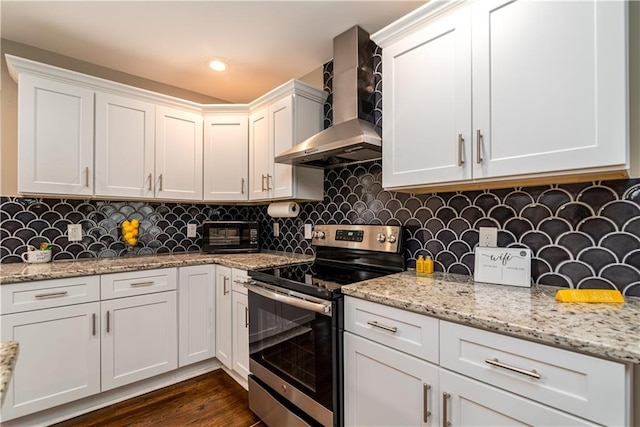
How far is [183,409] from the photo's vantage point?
6.27 ft

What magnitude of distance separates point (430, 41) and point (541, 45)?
482 mm

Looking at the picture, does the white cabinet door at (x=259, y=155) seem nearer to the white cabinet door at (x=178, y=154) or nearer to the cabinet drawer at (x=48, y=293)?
the white cabinet door at (x=178, y=154)

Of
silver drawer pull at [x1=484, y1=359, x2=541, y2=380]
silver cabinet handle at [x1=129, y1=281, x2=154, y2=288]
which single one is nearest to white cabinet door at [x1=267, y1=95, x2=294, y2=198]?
silver cabinet handle at [x1=129, y1=281, x2=154, y2=288]

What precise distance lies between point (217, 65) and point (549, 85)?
89.3 inches

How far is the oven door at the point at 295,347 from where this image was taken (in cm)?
141

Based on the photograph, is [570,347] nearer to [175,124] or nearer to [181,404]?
[181,404]

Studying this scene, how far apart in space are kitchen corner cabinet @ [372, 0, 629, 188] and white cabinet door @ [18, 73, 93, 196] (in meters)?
2.06

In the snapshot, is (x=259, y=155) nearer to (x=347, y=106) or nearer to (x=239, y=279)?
(x=347, y=106)

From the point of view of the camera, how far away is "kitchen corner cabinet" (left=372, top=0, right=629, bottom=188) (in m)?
1.00

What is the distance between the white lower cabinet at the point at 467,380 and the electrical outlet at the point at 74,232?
2181 millimetres

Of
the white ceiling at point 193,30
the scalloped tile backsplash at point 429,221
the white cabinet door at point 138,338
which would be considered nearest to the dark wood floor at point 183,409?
the white cabinet door at point 138,338

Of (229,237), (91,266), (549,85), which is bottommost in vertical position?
(91,266)

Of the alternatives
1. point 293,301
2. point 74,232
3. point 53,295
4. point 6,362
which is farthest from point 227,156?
point 6,362

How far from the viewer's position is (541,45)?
1129mm
